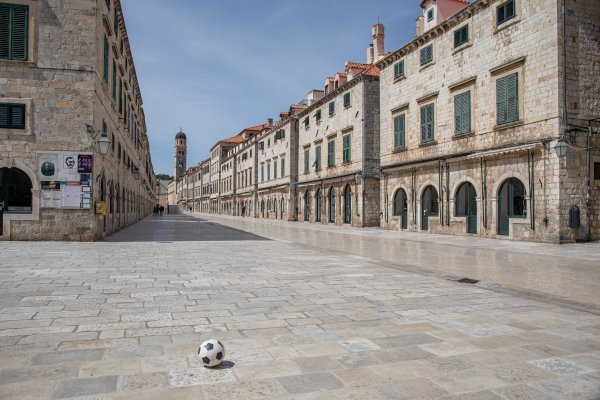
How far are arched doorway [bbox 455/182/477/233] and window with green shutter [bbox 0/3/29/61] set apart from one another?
19636 mm

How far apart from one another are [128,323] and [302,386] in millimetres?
2801

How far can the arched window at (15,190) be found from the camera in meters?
16.0

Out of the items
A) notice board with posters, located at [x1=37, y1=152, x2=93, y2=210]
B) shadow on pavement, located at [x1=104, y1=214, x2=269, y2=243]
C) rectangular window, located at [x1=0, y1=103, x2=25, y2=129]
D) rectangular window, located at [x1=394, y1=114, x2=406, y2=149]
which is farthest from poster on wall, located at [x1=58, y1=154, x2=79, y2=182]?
rectangular window, located at [x1=394, y1=114, x2=406, y2=149]

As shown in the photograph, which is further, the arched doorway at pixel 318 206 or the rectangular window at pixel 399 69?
the arched doorway at pixel 318 206

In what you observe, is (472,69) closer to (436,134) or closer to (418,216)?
(436,134)

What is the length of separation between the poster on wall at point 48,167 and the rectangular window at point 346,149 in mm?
20558

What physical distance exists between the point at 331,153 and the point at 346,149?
287cm

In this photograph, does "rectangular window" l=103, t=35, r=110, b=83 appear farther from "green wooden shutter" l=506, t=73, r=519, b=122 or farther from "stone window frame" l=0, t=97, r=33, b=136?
"green wooden shutter" l=506, t=73, r=519, b=122

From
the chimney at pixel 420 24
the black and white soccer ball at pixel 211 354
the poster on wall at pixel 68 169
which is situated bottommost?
the black and white soccer ball at pixel 211 354

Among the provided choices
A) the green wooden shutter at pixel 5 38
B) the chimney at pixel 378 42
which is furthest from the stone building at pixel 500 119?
the green wooden shutter at pixel 5 38

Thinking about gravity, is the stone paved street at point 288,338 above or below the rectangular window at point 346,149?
below

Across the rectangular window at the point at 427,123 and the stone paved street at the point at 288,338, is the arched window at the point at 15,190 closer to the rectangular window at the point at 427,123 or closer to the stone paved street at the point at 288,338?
the stone paved street at the point at 288,338

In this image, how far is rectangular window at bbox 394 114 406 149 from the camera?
85.3 ft

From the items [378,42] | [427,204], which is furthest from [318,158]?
[427,204]
